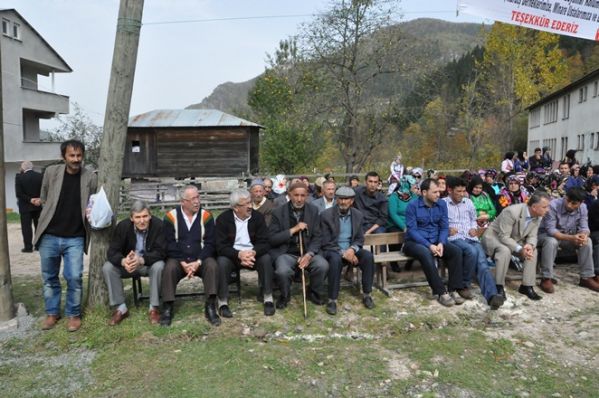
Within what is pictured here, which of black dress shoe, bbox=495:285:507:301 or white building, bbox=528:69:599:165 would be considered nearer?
black dress shoe, bbox=495:285:507:301

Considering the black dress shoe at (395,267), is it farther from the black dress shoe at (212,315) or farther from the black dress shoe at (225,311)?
the black dress shoe at (212,315)

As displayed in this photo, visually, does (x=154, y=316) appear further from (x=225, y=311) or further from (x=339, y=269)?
(x=339, y=269)

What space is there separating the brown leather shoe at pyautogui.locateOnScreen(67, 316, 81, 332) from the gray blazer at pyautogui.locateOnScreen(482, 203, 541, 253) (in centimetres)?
516

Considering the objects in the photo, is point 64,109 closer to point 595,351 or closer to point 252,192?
point 252,192

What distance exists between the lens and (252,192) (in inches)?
261

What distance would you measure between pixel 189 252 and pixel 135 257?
0.58m

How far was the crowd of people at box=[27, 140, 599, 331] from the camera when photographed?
4.95 metres

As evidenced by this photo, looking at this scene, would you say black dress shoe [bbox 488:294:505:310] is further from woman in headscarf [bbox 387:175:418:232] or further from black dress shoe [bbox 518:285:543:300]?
woman in headscarf [bbox 387:175:418:232]

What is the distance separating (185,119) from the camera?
2400cm

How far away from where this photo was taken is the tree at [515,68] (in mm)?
35031

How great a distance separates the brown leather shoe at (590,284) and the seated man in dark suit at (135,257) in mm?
5728

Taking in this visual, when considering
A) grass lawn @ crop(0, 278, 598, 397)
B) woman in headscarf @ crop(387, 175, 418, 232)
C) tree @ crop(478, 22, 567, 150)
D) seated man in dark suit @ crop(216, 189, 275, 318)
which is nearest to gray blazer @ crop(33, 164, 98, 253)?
grass lawn @ crop(0, 278, 598, 397)

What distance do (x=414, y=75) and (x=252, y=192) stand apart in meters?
17.5

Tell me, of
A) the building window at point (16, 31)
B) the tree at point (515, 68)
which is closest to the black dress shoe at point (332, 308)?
the building window at point (16, 31)
